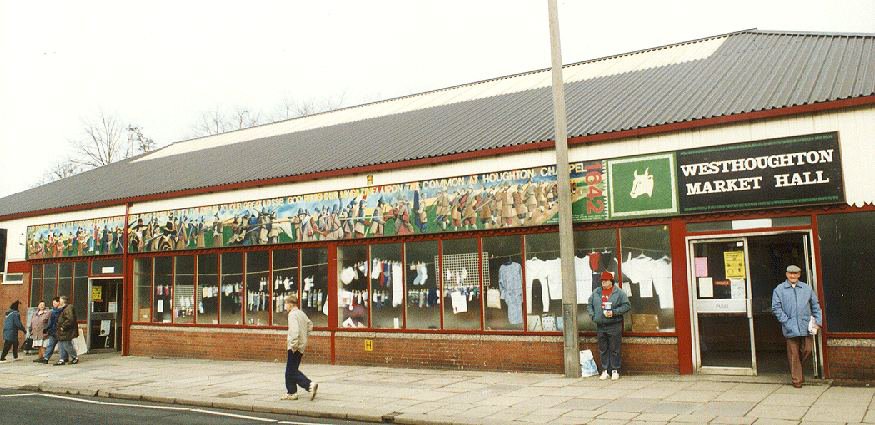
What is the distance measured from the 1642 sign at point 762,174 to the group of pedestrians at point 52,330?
51.7 feet

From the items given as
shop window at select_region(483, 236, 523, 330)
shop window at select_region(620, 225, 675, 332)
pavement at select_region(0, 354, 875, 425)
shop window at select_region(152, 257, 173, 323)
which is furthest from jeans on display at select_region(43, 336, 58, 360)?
shop window at select_region(620, 225, 675, 332)

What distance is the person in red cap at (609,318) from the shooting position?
13180 mm

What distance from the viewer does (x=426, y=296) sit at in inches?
646

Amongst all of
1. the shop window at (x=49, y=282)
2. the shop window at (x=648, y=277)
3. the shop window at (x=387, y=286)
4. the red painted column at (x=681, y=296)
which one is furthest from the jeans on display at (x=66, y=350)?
the red painted column at (x=681, y=296)

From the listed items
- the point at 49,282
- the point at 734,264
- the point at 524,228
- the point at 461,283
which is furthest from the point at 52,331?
the point at 734,264

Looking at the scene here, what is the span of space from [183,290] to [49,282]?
662 centimetres

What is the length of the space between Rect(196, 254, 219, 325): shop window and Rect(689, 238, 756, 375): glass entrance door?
1273 centimetres

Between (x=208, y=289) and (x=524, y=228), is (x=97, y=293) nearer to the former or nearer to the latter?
(x=208, y=289)

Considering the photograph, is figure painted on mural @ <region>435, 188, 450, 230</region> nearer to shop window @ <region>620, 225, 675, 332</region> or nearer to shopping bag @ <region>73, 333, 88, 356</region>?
shop window @ <region>620, 225, 675, 332</region>

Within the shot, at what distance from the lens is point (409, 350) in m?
16.4

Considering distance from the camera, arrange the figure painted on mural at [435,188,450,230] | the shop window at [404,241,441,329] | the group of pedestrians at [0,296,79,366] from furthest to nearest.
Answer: the group of pedestrians at [0,296,79,366] < the shop window at [404,241,441,329] < the figure painted on mural at [435,188,450,230]

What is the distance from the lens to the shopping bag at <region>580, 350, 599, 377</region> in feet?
45.1

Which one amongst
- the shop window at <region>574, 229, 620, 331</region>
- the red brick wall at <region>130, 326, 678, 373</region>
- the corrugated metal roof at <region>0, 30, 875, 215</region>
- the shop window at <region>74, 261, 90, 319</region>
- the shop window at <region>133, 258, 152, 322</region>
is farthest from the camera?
the shop window at <region>74, 261, 90, 319</region>

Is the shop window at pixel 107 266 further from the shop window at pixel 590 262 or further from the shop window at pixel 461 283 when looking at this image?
the shop window at pixel 590 262
